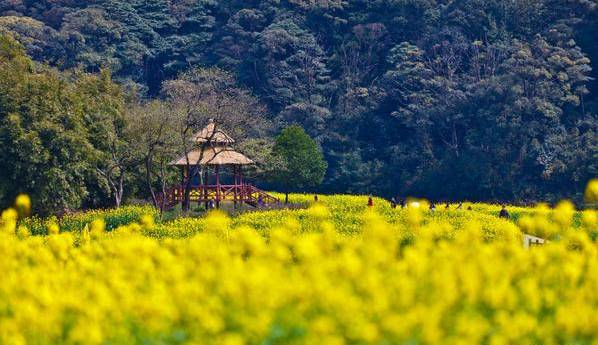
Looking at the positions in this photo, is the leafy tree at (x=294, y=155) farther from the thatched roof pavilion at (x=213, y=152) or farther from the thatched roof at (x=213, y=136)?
the thatched roof at (x=213, y=136)

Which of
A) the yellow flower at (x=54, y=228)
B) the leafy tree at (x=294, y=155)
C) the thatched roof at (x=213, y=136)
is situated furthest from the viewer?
the leafy tree at (x=294, y=155)

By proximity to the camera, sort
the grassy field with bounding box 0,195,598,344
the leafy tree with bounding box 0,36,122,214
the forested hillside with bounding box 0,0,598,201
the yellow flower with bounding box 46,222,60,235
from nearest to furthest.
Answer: the grassy field with bounding box 0,195,598,344, the yellow flower with bounding box 46,222,60,235, the leafy tree with bounding box 0,36,122,214, the forested hillside with bounding box 0,0,598,201

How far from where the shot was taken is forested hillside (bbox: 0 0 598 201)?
53.7m

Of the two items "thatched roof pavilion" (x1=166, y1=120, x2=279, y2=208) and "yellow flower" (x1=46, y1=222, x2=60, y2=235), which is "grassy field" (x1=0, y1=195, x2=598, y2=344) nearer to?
"yellow flower" (x1=46, y1=222, x2=60, y2=235)

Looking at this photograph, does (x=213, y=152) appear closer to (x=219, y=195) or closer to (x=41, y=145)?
(x=219, y=195)

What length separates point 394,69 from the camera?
62.9 m

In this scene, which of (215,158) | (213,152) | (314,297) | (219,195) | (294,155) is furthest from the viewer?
(294,155)

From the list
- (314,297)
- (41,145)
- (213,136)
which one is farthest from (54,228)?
(213,136)

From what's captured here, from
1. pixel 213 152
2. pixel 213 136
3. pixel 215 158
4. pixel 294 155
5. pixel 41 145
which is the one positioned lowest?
pixel 294 155

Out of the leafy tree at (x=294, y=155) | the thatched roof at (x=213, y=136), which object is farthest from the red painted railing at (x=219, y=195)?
the leafy tree at (x=294, y=155)

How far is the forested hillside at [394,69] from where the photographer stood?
2114 inches

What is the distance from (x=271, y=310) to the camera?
1112 cm

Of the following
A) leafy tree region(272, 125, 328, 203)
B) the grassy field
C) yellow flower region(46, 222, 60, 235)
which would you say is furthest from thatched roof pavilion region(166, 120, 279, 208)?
the grassy field

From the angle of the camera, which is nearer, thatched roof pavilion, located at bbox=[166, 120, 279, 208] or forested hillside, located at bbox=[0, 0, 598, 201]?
thatched roof pavilion, located at bbox=[166, 120, 279, 208]
